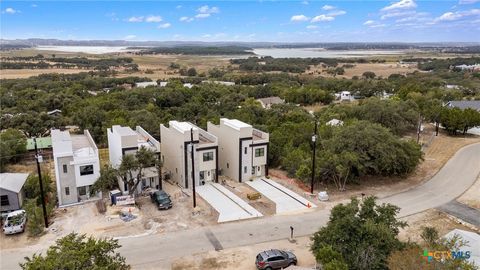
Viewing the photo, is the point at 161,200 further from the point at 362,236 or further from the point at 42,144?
the point at 42,144

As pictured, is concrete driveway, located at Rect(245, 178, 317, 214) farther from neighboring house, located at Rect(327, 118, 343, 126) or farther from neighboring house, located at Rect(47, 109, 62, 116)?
neighboring house, located at Rect(47, 109, 62, 116)

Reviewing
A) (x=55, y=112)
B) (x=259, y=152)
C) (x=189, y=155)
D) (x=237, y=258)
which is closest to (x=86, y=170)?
(x=189, y=155)

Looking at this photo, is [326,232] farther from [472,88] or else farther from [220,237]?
[472,88]

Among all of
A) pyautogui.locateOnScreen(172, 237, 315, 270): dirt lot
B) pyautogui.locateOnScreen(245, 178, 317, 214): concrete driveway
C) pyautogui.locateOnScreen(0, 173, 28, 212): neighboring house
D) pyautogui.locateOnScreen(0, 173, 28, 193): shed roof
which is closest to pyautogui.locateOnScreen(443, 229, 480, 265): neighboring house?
pyautogui.locateOnScreen(172, 237, 315, 270): dirt lot

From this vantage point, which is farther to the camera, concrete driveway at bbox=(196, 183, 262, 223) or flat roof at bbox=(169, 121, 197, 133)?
flat roof at bbox=(169, 121, 197, 133)

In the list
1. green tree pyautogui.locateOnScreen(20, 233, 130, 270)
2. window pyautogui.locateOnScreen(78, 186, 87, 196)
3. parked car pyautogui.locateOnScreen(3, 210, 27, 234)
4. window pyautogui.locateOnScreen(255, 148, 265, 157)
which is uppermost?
green tree pyautogui.locateOnScreen(20, 233, 130, 270)

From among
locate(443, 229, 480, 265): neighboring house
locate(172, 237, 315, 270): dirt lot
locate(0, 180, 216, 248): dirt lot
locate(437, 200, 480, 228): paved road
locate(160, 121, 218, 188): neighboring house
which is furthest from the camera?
locate(160, 121, 218, 188): neighboring house

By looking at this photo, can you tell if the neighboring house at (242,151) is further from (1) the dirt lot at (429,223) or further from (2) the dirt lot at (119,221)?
(1) the dirt lot at (429,223)

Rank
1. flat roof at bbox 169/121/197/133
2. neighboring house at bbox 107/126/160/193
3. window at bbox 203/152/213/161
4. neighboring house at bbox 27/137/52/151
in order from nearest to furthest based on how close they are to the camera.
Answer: neighboring house at bbox 107/126/160/193 → flat roof at bbox 169/121/197/133 → window at bbox 203/152/213/161 → neighboring house at bbox 27/137/52/151

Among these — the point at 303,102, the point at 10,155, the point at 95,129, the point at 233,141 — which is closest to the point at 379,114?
the point at 233,141
